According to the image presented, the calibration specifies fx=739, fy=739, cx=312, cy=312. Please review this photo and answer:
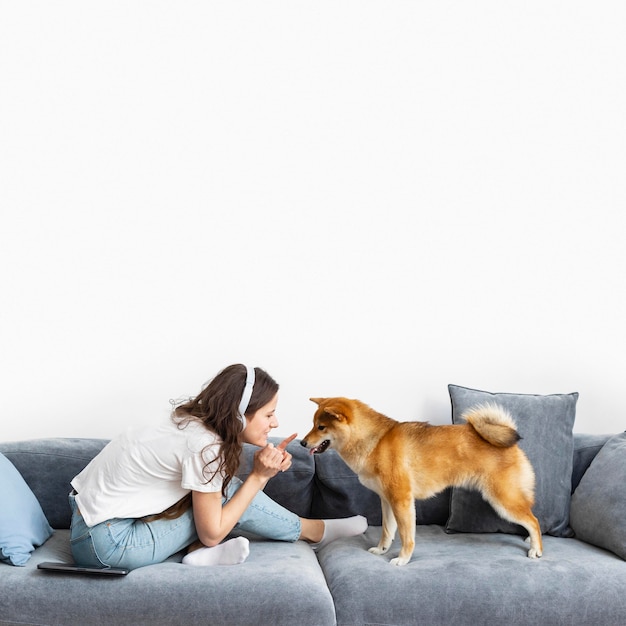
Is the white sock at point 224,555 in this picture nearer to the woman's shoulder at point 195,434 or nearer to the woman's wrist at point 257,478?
the woman's wrist at point 257,478

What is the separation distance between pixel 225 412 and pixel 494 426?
97cm

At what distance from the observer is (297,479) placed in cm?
285

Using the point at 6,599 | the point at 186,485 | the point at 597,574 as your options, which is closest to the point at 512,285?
the point at 597,574

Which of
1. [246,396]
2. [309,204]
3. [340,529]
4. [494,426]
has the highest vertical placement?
[309,204]

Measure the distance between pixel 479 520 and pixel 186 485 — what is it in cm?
117

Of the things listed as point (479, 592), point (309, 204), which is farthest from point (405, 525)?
point (309, 204)

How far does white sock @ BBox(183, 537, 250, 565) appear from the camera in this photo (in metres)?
2.31

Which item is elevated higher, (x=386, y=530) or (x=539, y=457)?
(x=539, y=457)

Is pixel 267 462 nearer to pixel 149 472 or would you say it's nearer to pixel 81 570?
pixel 149 472

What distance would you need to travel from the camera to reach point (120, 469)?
2289 mm

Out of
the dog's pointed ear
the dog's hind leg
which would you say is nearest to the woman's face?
the dog's pointed ear

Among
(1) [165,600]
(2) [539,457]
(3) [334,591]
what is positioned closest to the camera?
(1) [165,600]

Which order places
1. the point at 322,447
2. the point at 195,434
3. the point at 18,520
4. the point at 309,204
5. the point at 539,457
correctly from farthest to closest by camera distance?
the point at 309,204, the point at 539,457, the point at 322,447, the point at 18,520, the point at 195,434

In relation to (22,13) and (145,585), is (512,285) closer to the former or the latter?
(145,585)
